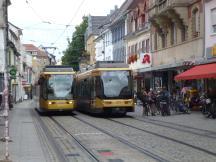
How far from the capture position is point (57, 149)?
54.9 ft

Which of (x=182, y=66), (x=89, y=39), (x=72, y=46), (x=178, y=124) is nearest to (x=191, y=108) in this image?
(x=182, y=66)

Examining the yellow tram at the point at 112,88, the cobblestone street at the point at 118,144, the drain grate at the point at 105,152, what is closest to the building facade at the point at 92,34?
the yellow tram at the point at 112,88

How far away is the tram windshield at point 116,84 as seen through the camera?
32.8 meters

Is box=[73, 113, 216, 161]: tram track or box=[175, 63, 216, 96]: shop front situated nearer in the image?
box=[73, 113, 216, 161]: tram track

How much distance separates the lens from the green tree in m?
120

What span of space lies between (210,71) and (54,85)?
1090cm

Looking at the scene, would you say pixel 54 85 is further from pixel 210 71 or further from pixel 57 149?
pixel 57 149

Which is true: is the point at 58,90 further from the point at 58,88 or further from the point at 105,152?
the point at 105,152

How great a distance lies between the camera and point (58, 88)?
3666 centimetres

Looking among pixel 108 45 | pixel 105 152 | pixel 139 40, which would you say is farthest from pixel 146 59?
pixel 105 152

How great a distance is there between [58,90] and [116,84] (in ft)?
17.2

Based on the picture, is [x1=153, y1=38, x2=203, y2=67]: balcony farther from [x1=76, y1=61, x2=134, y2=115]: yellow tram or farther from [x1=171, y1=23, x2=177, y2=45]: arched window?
[x1=76, y1=61, x2=134, y2=115]: yellow tram

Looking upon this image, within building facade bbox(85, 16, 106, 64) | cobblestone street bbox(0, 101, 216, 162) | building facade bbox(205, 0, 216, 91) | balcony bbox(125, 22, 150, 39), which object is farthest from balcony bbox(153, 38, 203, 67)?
building facade bbox(85, 16, 106, 64)

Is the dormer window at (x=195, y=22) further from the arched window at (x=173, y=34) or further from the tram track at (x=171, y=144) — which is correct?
the tram track at (x=171, y=144)
